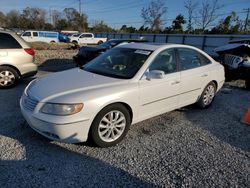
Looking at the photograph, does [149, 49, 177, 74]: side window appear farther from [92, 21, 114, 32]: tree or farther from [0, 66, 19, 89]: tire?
[92, 21, 114, 32]: tree

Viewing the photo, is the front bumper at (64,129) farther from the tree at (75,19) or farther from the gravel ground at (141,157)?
the tree at (75,19)

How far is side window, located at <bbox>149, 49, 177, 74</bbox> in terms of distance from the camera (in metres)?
3.90

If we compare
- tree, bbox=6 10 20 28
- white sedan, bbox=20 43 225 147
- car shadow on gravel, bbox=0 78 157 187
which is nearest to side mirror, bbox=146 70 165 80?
white sedan, bbox=20 43 225 147

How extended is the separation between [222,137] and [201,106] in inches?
52.1

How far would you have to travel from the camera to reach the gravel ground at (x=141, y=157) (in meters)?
2.67

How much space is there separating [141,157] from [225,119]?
2384 millimetres

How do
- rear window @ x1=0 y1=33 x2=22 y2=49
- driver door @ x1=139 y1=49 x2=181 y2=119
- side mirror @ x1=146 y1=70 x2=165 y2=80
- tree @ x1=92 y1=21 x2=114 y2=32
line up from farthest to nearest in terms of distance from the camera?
tree @ x1=92 y1=21 x2=114 y2=32 → rear window @ x1=0 y1=33 x2=22 y2=49 → driver door @ x1=139 y1=49 x2=181 y2=119 → side mirror @ x1=146 y1=70 x2=165 y2=80

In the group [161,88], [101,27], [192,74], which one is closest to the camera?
[161,88]

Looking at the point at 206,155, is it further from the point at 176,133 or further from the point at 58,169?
the point at 58,169

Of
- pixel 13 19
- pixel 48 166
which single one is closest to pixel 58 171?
pixel 48 166

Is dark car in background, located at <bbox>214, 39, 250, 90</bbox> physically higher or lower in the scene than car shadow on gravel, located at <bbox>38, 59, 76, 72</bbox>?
higher

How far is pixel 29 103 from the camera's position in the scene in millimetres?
3240

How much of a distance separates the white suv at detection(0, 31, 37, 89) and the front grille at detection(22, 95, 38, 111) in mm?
3301

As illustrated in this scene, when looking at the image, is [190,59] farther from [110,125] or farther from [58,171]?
[58,171]
